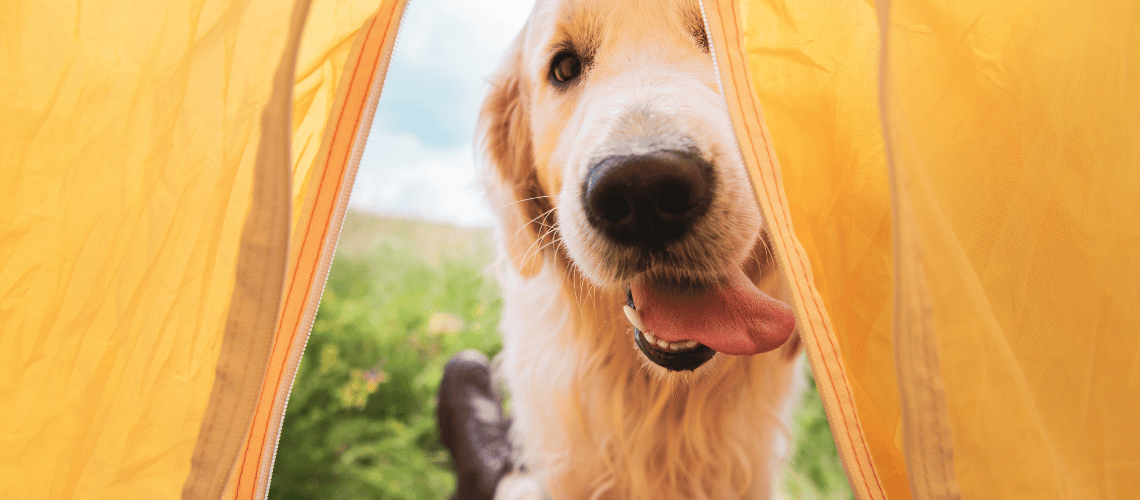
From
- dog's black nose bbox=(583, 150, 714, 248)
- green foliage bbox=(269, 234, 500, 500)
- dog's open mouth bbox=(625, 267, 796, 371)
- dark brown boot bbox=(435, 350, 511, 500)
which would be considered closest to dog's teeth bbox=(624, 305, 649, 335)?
dog's open mouth bbox=(625, 267, 796, 371)

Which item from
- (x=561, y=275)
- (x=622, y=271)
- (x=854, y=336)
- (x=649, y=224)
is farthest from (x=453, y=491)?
(x=854, y=336)

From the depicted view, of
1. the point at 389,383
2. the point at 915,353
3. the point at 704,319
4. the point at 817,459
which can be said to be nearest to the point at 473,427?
the point at 389,383

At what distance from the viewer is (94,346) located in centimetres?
70

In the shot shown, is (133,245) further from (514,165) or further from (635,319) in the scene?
(514,165)

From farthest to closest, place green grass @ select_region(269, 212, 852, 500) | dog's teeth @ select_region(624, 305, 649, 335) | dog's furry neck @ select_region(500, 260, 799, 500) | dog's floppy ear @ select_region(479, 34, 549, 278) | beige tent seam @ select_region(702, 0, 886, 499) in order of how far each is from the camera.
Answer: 1. green grass @ select_region(269, 212, 852, 500)
2. dog's floppy ear @ select_region(479, 34, 549, 278)
3. dog's furry neck @ select_region(500, 260, 799, 500)
4. dog's teeth @ select_region(624, 305, 649, 335)
5. beige tent seam @ select_region(702, 0, 886, 499)

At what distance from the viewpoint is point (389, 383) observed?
8.25ft

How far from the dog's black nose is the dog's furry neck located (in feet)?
1.19

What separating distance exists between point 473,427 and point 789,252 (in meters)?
1.59

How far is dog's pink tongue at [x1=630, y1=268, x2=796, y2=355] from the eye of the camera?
1.02 meters

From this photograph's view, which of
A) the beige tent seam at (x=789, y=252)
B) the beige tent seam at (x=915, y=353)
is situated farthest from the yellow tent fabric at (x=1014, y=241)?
the beige tent seam at (x=789, y=252)

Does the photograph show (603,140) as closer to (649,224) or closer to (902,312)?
(649,224)

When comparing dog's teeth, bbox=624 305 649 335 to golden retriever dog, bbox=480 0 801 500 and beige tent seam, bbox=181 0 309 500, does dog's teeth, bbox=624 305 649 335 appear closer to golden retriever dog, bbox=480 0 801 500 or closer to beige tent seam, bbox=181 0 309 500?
golden retriever dog, bbox=480 0 801 500

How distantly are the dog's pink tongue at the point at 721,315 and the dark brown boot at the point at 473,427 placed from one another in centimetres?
104

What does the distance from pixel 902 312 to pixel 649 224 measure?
1.53 ft
